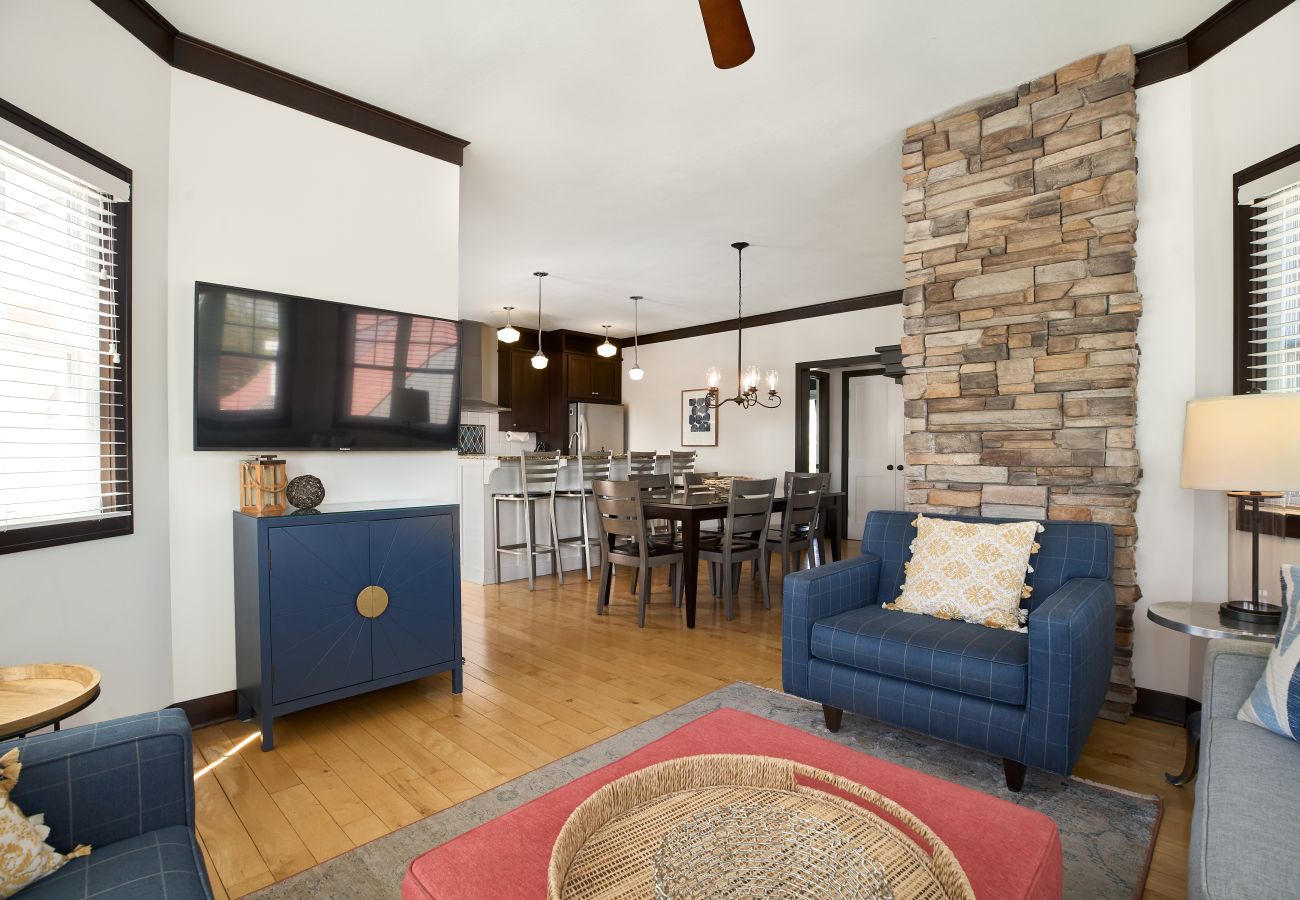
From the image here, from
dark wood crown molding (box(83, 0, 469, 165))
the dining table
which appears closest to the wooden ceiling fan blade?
dark wood crown molding (box(83, 0, 469, 165))

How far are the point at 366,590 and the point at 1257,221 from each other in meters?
3.73

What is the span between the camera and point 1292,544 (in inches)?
89.4

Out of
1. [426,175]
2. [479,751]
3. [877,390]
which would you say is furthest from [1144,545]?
[877,390]

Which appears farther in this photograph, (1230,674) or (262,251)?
(262,251)

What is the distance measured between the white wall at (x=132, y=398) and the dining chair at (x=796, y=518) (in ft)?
11.2

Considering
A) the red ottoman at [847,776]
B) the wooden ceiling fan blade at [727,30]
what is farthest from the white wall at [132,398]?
the wooden ceiling fan blade at [727,30]

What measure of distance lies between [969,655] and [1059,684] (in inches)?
10.1

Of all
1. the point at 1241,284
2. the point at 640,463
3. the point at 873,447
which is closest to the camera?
the point at 1241,284

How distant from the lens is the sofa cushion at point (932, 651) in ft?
6.68

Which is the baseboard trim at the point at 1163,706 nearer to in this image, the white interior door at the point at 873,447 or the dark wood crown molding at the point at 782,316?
the dark wood crown molding at the point at 782,316

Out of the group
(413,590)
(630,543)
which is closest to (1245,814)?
(413,590)

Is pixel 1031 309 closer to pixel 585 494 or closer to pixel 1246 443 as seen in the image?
pixel 1246 443

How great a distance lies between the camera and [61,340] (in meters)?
2.07

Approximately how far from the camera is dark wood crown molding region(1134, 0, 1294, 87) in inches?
92.0
